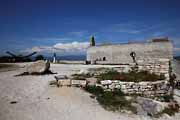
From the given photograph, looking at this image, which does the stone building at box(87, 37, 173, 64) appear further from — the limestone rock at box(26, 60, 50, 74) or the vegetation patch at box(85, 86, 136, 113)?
the vegetation patch at box(85, 86, 136, 113)

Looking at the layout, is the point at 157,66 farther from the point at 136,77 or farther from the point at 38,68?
the point at 38,68

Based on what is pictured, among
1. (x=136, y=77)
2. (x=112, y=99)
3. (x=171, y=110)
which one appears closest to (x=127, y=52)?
(x=136, y=77)

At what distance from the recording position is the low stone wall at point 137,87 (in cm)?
1134

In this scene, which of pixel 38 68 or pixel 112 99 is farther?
pixel 38 68

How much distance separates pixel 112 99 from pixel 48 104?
3262 mm

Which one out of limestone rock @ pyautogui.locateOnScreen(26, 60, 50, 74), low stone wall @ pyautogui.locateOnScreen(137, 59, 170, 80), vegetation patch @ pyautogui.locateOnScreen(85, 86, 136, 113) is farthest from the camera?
limestone rock @ pyautogui.locateOnScreen(26, 60, 50, 74)

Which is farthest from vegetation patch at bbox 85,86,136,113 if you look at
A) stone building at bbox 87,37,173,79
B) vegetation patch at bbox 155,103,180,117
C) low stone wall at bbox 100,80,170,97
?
stone building at bbox 87,37,173,79

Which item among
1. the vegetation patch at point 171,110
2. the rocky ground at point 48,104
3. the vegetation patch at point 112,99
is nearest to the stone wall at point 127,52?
the vegetation patch at point 171,110

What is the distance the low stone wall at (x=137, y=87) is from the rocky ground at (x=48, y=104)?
4.85 ft

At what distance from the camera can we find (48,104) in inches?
360

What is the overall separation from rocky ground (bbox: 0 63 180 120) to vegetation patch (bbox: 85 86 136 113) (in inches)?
14.8

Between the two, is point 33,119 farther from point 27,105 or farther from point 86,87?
point 86,87

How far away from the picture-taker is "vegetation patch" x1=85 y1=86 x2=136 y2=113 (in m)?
9.79

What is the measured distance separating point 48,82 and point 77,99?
9.66ft
